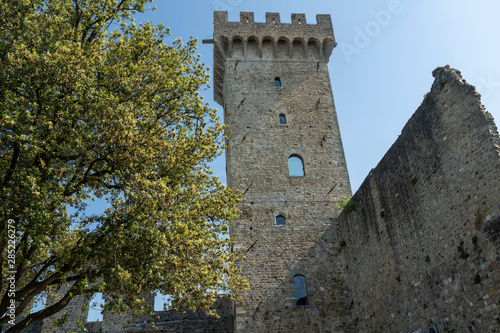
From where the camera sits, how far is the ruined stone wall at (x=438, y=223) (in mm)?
8305

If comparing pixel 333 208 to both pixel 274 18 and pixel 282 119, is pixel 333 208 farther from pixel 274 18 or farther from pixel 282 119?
pixel 274 18

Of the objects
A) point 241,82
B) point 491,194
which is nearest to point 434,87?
point 491,194

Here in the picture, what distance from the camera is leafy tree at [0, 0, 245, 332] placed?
306 inches

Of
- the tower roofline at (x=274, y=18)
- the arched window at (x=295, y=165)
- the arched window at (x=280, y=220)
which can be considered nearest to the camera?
the arched window at (x=280, y=220)

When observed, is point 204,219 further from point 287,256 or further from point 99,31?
point 287,256

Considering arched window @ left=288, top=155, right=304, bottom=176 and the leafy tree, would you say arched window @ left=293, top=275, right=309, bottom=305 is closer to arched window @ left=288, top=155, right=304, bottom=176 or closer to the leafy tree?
arched window @ left=288, top=155, right=304, bottom=176

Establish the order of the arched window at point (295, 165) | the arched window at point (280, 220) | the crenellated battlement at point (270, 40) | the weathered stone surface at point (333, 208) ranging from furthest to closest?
the crenellated battlement at point (270, 40) → the arched window at point (295, 165) → the arched window at point (280, 220) → the weathered stone surface at point (333, 208)

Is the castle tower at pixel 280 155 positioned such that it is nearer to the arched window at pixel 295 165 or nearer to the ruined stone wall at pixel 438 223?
the arched window at pixel 295 165

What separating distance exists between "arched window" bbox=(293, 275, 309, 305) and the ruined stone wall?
211 centimetres

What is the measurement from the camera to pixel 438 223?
32.1 ft

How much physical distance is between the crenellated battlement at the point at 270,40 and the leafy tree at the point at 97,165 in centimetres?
1139

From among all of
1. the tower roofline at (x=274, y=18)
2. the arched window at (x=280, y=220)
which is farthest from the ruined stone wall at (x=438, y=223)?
the tower roofline at (x=274, y=18)

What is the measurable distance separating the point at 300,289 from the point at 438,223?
21.8 feet

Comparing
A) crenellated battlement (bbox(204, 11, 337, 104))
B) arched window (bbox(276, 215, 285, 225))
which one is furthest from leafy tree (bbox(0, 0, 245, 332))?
crenellated battlement (bbox(204, 11, 337, 104))
